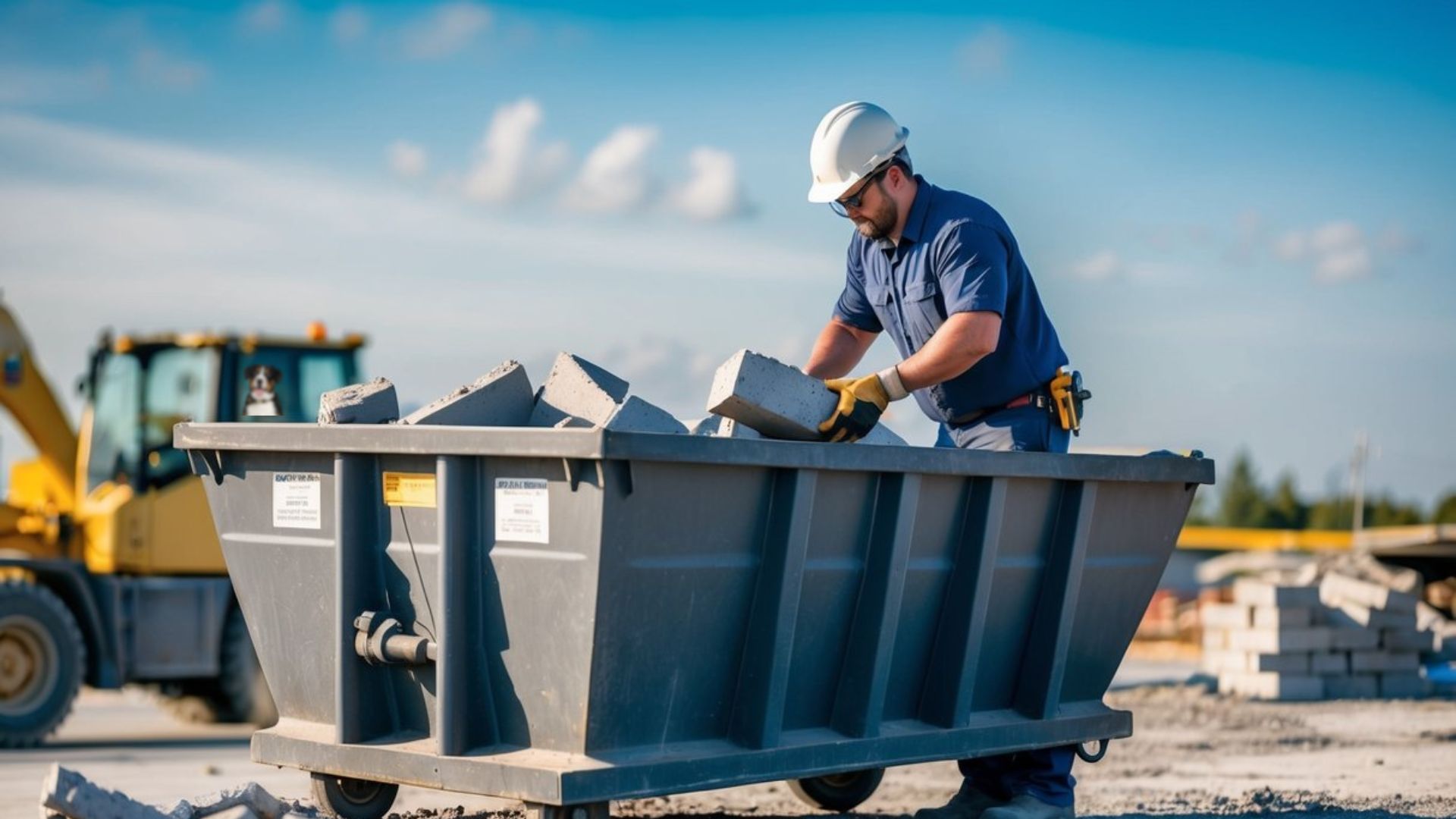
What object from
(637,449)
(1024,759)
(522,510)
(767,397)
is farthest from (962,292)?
(522,510)

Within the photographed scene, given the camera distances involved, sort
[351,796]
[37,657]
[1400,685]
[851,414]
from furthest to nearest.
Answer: [1400,685], [37,657], [351,796], [851,414]

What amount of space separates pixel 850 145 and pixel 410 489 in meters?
1.98

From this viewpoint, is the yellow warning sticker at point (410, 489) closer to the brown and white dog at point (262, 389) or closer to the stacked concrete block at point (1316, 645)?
the brown and white dog at point (262, 389)

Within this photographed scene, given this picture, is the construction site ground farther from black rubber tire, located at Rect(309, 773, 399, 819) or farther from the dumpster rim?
the dumpster rim

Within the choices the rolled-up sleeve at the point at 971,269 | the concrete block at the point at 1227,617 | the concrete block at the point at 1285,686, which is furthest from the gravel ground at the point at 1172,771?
the rolled-up sleeve at the point at 971,269

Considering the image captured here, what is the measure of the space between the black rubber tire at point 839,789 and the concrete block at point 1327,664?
286 inches

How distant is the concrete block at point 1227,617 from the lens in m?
13.2

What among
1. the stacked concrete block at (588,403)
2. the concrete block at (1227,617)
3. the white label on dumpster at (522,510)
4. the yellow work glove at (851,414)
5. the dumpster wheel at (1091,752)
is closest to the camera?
the white label on dumpster at (522,510)

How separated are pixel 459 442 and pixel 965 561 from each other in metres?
1.76

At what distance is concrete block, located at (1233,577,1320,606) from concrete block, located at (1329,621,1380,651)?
0.27 metres

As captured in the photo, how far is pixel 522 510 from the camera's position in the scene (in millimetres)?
4520

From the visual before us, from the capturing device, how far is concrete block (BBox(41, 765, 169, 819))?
4.69 metres

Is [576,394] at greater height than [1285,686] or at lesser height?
greater

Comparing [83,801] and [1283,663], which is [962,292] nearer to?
[83,801]
